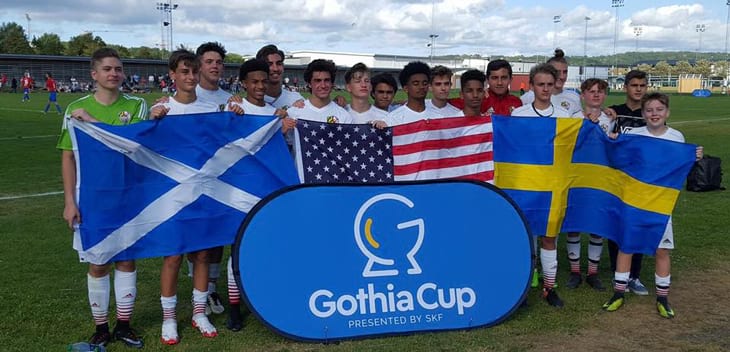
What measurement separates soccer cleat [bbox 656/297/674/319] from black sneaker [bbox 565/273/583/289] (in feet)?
2.71

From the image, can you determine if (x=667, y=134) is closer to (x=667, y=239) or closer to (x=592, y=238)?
(x=667, y=239)

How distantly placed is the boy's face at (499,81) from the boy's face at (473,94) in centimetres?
72

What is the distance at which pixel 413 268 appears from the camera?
4.90 m

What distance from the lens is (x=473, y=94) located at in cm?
563

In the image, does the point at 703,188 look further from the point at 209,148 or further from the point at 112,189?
the point at 112,189

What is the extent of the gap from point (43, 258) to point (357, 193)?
412cm

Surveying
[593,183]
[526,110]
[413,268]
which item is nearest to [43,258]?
[413,268]

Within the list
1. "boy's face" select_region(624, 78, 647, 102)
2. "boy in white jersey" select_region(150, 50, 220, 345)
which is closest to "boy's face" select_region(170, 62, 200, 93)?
"boy in white jersey" select_region(150, 50, 220, 345)

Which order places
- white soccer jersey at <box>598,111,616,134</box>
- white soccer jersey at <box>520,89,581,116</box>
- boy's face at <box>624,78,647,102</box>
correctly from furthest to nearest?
white soccer jersey at <box>520,89,581,116</box> → boy's face at <box>624,78,647,102</box> → white soccer jersey at <box>598,111,616,134</box>

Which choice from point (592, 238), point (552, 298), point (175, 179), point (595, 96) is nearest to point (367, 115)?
point (175, 179)

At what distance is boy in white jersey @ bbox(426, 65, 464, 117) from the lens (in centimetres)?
572

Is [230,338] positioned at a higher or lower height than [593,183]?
lower

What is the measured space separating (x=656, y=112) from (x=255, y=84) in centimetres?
338

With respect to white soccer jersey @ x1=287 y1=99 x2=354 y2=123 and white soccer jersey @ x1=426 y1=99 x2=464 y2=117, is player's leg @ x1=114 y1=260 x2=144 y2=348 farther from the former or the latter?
white soccer jersey @ x1=426 y1=99 x2=464 y2=117
